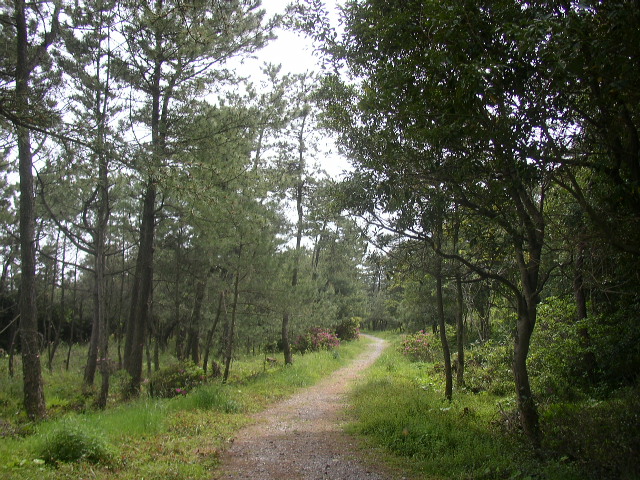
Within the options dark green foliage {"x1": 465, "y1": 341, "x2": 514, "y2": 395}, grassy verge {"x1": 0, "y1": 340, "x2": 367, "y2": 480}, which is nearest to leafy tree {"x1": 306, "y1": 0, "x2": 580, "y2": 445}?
dark green foliage {"x1": 465, "y1": 341, "x2": 514, "y2": 395}

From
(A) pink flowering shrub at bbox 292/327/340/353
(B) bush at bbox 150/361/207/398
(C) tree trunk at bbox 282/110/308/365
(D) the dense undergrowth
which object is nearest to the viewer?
(D) the dense undergrowth

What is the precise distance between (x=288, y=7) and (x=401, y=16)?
189 centimetres

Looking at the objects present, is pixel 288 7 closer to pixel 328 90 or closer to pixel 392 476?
pixel 328 90

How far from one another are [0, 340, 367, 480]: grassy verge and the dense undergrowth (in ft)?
8.17

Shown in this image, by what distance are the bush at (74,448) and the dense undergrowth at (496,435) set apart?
148 inches

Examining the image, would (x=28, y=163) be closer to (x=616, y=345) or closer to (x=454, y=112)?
(x=454, y=112)

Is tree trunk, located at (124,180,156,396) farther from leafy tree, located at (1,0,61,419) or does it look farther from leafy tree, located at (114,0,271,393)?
leafy tree, located at (1,0,61,419)

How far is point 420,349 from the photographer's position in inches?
746

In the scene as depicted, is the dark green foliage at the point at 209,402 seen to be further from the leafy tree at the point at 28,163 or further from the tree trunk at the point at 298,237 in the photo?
the tree trunk at the point at 298,237

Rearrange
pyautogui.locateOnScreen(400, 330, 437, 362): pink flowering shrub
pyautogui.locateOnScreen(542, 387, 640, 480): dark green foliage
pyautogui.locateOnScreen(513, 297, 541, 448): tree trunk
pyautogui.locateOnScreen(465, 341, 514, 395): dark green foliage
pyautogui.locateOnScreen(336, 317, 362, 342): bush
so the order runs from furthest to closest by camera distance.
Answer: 1. pyautogui.locateOnScreen(336, 317, 362, 342): bush
2. pyautogui.locateOnScreen(400, 330, 437, 362): pink flowering shrub
3. pyautogui.locateOnScreen(465, 341, 514, 395): dark green foliage
4. pyautogui.locateOnScreen(513, 297, 541, 448): tree trunk
5. pyautogui.locateOnScreen(542, 387, 640, 480): dark green foliage

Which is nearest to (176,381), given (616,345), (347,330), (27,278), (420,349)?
(27,278)

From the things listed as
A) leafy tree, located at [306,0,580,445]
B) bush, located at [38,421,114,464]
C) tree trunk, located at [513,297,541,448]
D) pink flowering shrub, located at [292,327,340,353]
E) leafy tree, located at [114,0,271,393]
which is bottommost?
pink flowering shrub, located at [292,327,340,353]

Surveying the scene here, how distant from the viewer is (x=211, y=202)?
732cm

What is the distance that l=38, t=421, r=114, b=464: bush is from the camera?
523 centimetres
